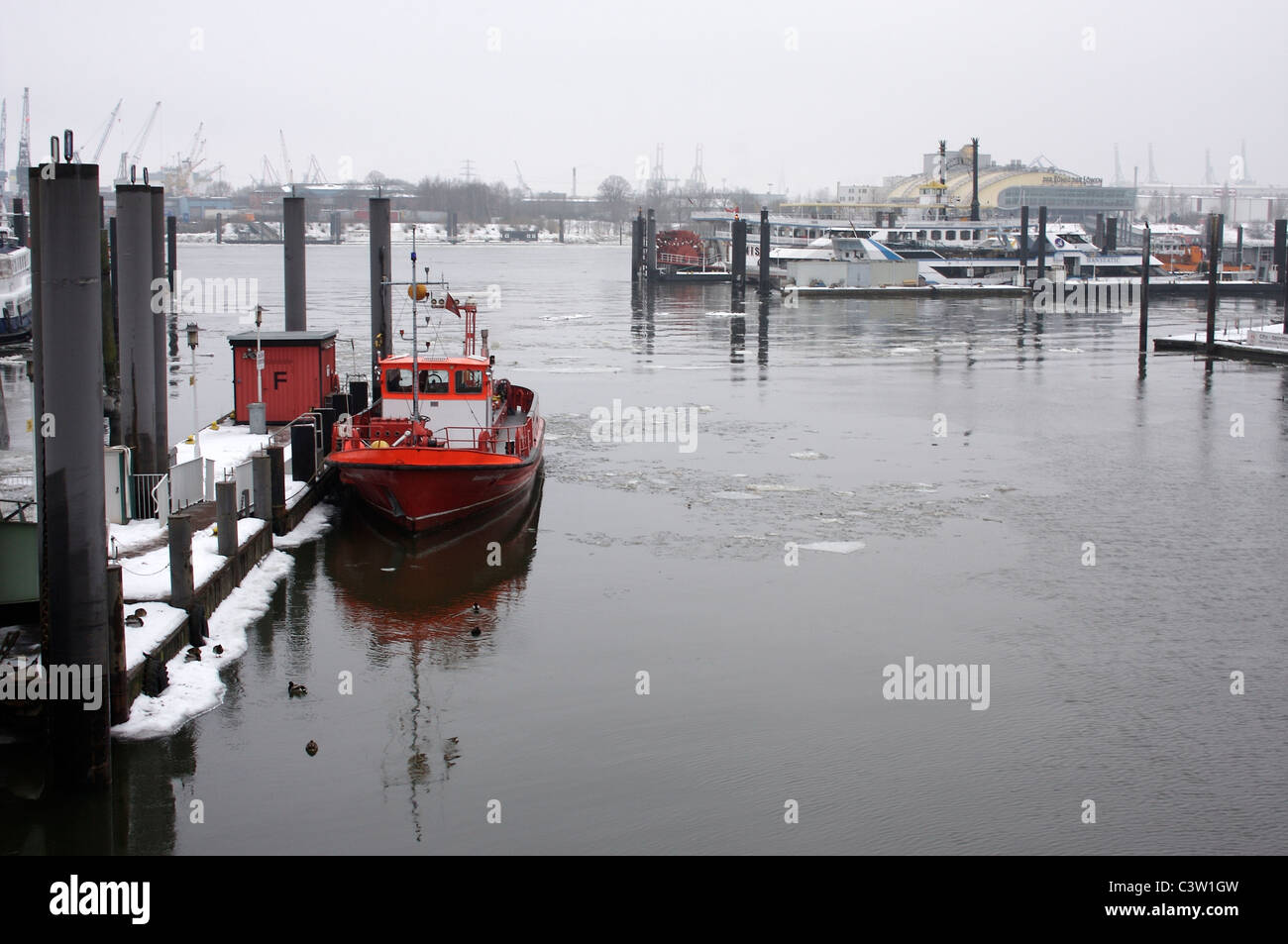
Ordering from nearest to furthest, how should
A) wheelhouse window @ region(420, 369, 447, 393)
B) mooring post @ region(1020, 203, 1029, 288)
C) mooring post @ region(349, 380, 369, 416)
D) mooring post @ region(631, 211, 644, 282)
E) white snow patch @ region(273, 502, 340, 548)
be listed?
white snow patch @ region(273, 502, 340, 548), wheelhouse window @ region(420, 369, 447, 393), mooring post @ region(349, 380, 369, 416), mooring post @ region(1020, 203, 1029, 288), mooring post @ region(631, 211, 644, 282)

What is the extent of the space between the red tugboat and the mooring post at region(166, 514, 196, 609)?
22.5 feet

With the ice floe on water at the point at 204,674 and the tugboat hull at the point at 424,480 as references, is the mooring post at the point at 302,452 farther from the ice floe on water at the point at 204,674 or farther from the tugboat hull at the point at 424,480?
the ice floe on water at the point at 204,674

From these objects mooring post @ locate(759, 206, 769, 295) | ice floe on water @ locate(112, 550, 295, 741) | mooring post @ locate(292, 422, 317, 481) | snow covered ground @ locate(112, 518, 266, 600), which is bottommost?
ice floe on water @ locate(112, 550, 295, 741)

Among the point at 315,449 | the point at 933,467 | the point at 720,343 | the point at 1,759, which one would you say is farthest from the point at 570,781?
the point at 720,343

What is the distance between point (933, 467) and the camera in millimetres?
29547

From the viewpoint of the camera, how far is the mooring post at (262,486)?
70.1ft

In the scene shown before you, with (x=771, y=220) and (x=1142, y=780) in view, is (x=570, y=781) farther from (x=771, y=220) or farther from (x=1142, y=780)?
Answer: (x=771, y=220)

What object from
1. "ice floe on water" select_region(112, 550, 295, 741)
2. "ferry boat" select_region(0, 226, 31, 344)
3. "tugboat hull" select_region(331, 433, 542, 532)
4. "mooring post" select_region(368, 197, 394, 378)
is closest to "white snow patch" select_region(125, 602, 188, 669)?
"ice floe on water" select_region(112, 550, 295, 741)

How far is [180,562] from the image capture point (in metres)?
16.2

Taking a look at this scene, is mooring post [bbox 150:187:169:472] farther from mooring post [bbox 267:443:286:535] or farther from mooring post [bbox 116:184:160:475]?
mooring post [bbox 267:443:286:535]

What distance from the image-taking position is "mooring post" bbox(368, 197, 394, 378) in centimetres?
3369
